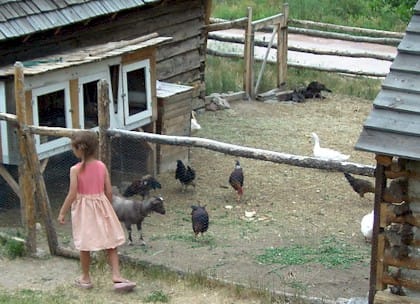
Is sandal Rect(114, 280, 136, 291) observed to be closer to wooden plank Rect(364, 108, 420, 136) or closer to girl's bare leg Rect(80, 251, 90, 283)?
girl's bare leg Rect(80, 251, 90, 283)

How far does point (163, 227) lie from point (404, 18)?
16131 mm

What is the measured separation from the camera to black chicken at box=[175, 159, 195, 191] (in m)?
11.1

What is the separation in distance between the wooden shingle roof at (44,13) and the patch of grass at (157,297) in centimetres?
371

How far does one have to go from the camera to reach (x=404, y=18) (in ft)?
79.8

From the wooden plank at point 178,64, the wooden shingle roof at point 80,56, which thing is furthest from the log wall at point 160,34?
the wooden shingle roof at point 80,56

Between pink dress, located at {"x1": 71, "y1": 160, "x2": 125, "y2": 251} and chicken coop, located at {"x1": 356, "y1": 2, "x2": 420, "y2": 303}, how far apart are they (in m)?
2.17

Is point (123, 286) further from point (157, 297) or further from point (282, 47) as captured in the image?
point (282, 47)

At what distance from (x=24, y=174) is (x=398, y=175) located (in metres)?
3.57

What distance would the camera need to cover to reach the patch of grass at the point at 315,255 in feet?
27.8

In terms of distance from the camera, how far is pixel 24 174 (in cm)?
849

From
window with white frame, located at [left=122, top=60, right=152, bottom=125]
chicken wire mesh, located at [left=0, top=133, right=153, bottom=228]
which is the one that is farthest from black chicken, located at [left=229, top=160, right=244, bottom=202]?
window with white frame, located at [left=122, top=60, right=152, bottom=125]

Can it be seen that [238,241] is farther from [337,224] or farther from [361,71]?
[361,71]

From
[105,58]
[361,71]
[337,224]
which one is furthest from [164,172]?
[361,71]

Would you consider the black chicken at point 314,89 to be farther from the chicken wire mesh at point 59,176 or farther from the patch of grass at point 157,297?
the patch of grass at point 157,297
